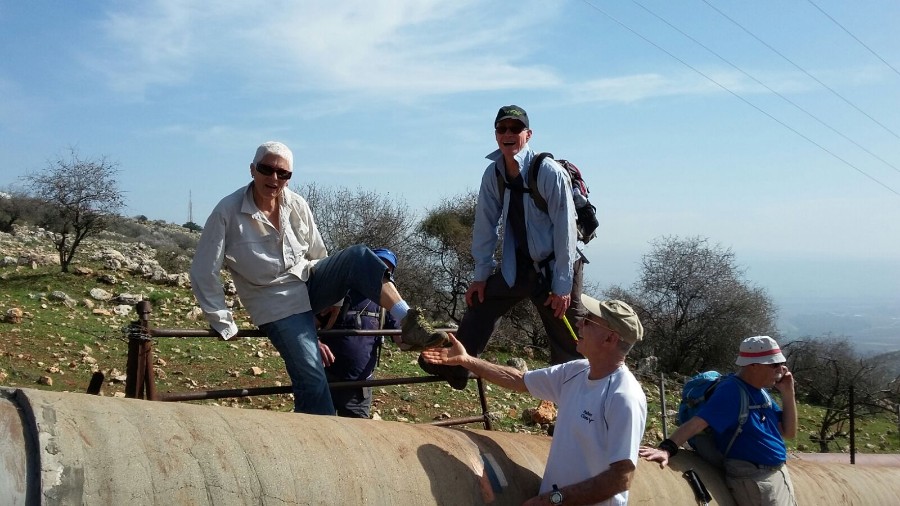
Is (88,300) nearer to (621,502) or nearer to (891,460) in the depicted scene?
(891,460)

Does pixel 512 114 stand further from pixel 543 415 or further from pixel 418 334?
pixel 543 415

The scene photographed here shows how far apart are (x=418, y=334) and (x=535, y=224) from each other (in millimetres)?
1266

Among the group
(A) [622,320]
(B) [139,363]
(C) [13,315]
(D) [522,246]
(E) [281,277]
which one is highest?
(D) [522,246]

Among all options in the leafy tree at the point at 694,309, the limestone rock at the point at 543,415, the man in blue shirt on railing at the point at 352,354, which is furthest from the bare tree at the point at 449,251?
the man in blue shirt on railing at the point at 352,354

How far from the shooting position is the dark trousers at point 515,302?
5.09 meters

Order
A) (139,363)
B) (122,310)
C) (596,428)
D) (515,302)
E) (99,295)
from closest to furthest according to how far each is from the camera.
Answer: (596,428)
(139,363)
(515,302)
(122,310)
(99,295)

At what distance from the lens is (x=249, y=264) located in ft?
14.2

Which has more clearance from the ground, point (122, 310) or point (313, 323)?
point (313, 323)

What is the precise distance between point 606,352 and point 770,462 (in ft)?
5.74

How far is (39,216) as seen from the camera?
2862 centimetres

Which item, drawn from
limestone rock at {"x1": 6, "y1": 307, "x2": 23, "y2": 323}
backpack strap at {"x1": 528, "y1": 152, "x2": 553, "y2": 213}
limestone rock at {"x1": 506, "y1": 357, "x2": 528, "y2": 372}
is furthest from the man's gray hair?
limestone rock at {"x1": 506, "y1": 357, "x2": 528, "y2": 372}

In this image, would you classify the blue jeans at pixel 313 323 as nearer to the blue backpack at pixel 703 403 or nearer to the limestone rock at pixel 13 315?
the blue backpack at pixel 703 403

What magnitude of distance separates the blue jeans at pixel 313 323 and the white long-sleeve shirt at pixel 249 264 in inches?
2.5

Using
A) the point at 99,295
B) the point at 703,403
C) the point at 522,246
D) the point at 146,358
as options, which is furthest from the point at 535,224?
the point at 99,295
